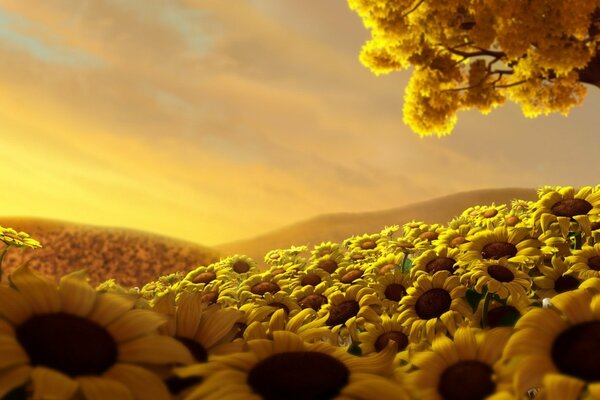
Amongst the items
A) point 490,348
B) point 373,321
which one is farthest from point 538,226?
point 490,348

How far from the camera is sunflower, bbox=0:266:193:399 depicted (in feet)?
4.45

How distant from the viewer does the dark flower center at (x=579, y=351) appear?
1.57 m

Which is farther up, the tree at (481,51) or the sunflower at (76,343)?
the tree at (481,51)

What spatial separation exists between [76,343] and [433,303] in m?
2.63

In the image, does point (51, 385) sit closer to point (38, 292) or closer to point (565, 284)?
point (38, 292)

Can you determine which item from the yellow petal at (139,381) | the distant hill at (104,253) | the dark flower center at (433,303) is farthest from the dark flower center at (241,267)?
the distant hill at (104,253)

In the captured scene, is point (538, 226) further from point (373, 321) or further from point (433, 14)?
point (433, 14)

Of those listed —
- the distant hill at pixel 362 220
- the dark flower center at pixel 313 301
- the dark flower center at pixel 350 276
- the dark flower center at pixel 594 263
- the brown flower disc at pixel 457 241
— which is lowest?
the dark flower center at pixel 313 301

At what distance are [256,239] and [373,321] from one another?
70.7 feet

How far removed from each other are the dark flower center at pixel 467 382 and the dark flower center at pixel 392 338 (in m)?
1.73

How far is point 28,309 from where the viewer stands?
158 centimetres

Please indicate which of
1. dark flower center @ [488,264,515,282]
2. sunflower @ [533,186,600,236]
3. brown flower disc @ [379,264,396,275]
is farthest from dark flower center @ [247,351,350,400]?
sunflower @ [533,186,600,236]

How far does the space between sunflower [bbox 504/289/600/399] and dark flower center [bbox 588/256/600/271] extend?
88.9 inches

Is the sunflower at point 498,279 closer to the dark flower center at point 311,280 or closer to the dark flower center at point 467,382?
the dark flower center at point 311,280
